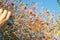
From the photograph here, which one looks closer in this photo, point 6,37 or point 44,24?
point 6,37

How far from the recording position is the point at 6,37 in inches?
295

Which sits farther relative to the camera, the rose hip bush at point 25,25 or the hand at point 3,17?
the rose hip bush at point 25,25

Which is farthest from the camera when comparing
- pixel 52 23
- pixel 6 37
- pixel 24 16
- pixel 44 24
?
pixel 52 23

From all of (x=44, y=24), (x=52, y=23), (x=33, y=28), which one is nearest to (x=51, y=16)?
(x=52, y=23)

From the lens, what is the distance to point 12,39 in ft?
25.2

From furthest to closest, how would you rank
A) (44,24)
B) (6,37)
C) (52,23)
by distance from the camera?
(52,23), (44,24), (6,37)

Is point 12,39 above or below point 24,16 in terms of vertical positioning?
below

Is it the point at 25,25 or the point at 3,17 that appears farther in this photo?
the point at 25,25

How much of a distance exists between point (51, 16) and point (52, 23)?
13.0 inches

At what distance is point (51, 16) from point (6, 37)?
2678mm

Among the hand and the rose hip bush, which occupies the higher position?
the hand

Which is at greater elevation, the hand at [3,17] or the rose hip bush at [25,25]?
the hand at [3,17]

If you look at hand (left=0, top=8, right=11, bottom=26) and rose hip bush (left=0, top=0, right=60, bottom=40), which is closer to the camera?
hand (left=0, top=8, right=11, bottom=26)

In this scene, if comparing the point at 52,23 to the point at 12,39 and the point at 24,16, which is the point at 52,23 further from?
the point at 12,39
